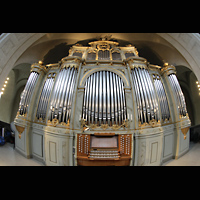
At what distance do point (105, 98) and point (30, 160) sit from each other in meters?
1.29

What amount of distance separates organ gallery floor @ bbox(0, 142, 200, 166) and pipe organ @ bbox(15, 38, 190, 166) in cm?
8

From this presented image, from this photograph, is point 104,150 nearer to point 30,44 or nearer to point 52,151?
point 52,151

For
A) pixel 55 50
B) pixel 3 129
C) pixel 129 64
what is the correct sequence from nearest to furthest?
1. pixel 3 129
2. pixel 55 50
3. pixel 129 64

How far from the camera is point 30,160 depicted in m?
1.24

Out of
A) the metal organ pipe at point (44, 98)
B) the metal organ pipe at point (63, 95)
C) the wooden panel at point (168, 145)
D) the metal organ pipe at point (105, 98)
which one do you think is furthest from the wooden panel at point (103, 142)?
the metal organ pipe at point (44, 98)

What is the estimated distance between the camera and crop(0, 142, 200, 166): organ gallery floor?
3.94ft

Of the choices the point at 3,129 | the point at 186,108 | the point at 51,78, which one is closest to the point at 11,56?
the point at 51,78

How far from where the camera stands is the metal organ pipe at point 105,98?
1358 mm

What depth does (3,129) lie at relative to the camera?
4.38ft

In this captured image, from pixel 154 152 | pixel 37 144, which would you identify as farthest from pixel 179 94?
pixel 37 144

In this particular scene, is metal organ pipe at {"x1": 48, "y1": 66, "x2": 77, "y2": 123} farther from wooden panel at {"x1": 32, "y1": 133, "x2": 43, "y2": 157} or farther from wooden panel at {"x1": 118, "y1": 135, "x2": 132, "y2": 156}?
wooden panel at {"x1": 118, "y1": 135, "x2": 132, "y2": 156}

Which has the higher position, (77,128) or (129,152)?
(77,128)

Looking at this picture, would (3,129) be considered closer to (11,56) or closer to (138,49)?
(11,56)

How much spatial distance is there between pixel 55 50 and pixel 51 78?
A: 43 cm
